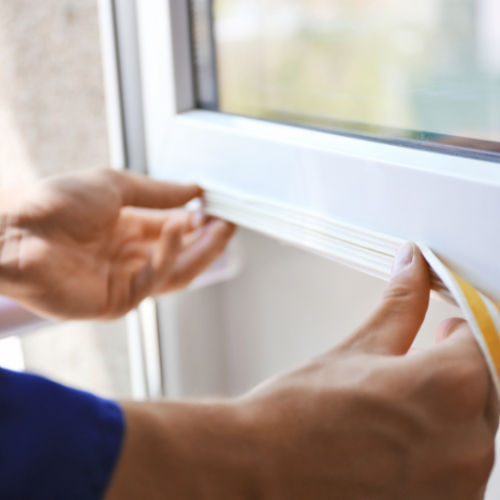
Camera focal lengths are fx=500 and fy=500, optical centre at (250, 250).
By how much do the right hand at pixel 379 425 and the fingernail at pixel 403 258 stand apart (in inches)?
2.2

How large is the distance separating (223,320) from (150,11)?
36 centimetres

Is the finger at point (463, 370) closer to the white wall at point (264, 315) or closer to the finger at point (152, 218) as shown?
the white wall at point (264, 315)

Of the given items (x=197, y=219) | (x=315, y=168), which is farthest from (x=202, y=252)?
(x=315, y=168)

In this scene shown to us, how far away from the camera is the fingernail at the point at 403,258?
32cm

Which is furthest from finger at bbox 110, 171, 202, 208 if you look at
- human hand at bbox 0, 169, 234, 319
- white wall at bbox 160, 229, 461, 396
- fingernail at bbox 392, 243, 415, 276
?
fingernail at bbox 392, 243, 415, 276

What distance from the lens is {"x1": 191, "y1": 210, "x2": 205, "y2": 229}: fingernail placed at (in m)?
0.55

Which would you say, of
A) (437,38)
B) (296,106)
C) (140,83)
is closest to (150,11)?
(140,83)

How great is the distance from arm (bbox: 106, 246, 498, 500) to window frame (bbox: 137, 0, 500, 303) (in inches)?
2.7

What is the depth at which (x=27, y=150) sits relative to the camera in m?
0.65

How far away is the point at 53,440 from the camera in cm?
21

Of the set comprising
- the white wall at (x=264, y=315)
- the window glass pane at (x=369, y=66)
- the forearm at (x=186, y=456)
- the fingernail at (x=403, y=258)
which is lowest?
the white wall at (x=264, y=315)

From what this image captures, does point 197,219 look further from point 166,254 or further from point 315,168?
point 315,168

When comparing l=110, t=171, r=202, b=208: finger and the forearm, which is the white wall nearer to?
l=110, t=171, r=202, b=208: finger

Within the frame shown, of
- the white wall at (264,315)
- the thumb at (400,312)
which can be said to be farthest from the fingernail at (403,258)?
the white wall at (264,315)
